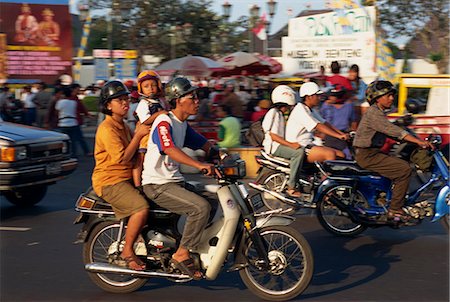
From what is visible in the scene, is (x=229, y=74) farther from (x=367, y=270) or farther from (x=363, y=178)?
(x=367, y=270)

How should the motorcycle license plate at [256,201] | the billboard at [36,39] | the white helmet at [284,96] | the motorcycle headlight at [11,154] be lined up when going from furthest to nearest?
1. the billboard at [36,39]
2. the white helmet at [284,96]
3. the motorcycle headlight at [11,154]
4. the motorcycle license plate at [256,201]

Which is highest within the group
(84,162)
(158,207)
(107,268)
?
(158,207)

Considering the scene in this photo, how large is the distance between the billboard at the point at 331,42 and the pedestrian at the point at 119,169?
65.0 feet

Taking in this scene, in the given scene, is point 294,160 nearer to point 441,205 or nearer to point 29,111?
point 441,205

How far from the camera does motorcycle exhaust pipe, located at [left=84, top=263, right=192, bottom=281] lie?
5.67m

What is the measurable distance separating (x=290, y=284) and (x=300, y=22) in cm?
2297

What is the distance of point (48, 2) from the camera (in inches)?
1069

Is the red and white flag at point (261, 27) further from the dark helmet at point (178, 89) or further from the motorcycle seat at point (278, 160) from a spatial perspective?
the dark helmet at point (178, 89)

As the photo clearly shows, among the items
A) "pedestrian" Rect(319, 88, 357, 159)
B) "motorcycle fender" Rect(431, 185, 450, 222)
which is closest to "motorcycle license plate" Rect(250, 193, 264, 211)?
"motorcycle fender" Rect(431, 185, 450, 222)

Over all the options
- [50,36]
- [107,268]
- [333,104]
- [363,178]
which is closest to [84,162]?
[333,104]

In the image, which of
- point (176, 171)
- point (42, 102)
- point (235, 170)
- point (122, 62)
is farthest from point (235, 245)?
point (122, 62)

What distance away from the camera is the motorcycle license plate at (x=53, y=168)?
9469 millimetres

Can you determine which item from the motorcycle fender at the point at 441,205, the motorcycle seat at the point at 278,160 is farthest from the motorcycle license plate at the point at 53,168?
the motorcycle fender at the point at 441,205

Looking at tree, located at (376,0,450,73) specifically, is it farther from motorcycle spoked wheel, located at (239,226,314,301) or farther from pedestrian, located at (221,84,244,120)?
motorcycle spoked wheel, located at (239,226,314,301)
